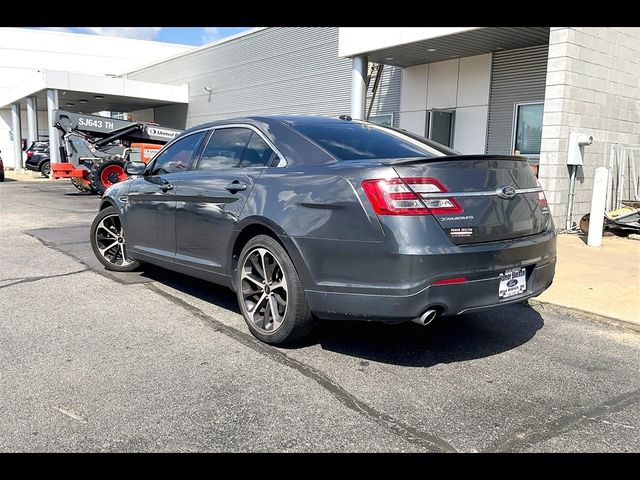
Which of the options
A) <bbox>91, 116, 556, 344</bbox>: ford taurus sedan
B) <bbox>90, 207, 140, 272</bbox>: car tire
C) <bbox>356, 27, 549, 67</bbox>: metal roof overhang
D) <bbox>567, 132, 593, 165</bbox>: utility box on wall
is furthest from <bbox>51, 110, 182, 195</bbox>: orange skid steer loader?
<bbox>91, 116, 556, 344</bbox>: ford taurus sedan

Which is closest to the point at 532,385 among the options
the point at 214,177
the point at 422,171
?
the point at 422,171

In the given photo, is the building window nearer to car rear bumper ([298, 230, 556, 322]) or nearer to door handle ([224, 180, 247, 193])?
car rear bumper ([298, 230, 556, 322])

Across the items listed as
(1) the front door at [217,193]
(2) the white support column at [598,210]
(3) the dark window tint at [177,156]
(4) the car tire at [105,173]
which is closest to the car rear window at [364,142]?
(1) the front door at [217,193]

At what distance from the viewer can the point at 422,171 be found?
346cm

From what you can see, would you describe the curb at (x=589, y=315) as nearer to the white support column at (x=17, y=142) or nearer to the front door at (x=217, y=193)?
the front door at (x=217, y=193)

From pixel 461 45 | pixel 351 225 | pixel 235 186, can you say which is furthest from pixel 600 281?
pixel 461 45

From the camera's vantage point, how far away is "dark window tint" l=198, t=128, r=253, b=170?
4684 millimetres

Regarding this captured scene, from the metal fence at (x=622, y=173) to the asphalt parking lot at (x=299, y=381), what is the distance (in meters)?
6.78

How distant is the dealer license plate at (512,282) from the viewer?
145 inches

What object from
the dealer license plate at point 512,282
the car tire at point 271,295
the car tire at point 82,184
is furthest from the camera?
the car tire at point 82,184

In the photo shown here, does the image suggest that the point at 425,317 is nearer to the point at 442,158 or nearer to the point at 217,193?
the point at 442,158
